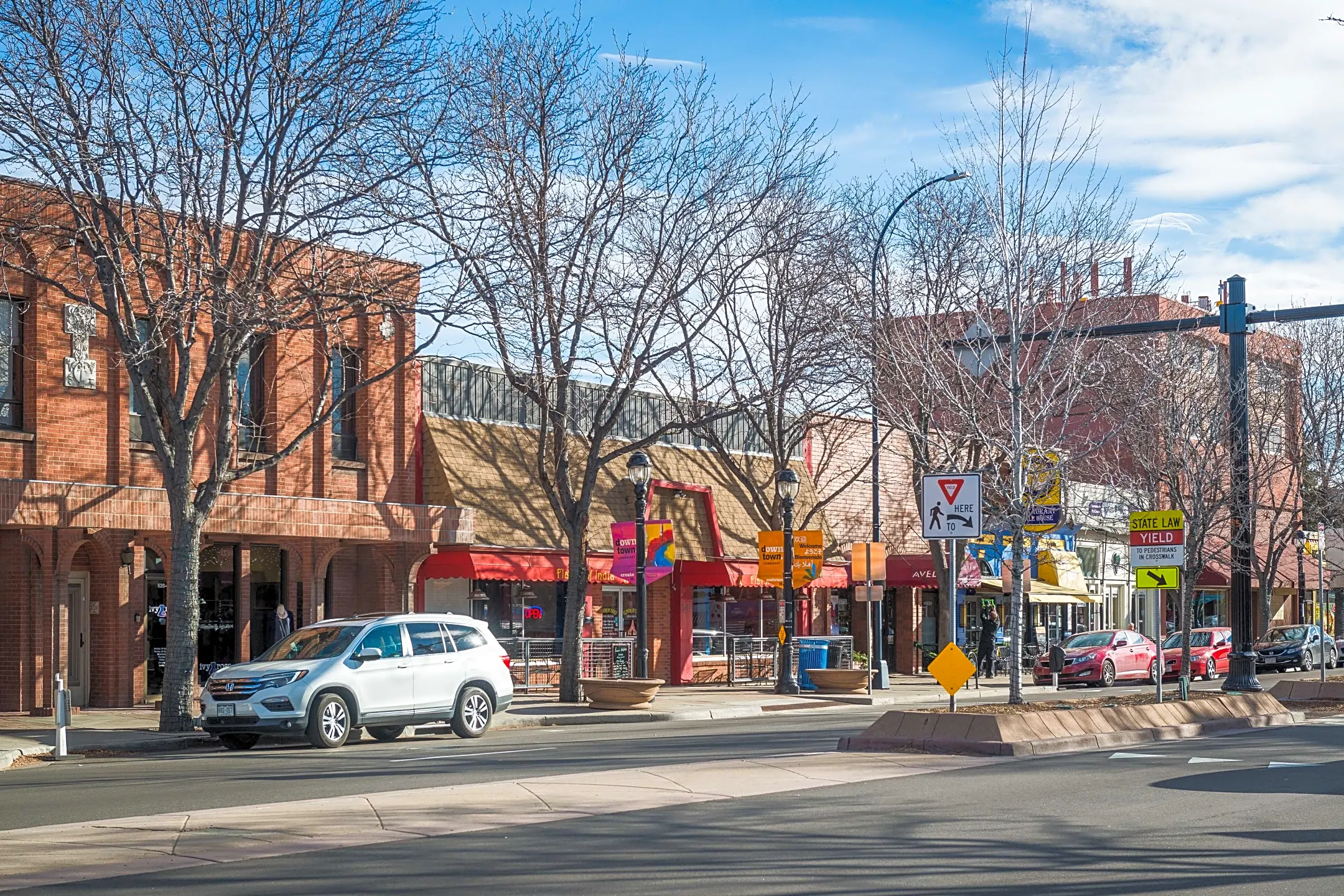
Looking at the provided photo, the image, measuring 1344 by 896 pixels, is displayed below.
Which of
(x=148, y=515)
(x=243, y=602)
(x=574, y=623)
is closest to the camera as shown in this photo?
(x=148, y=515)

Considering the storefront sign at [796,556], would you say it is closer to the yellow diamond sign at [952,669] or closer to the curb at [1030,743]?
the curb at [1030,743]

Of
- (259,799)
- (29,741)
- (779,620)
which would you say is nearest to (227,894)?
(259,799)

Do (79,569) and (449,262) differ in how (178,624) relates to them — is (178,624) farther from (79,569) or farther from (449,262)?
(449,262)

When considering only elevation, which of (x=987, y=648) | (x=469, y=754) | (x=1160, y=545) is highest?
(x=1160, y=545)

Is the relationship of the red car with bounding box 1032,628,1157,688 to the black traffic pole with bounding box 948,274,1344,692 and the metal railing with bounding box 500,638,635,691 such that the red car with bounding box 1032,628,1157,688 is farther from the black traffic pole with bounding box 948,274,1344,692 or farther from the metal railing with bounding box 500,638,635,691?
the metal railing with bounding box 500,638,635,691

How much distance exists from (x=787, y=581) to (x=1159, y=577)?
7597 millimetres

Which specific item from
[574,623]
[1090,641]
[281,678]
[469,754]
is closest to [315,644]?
[281,678]

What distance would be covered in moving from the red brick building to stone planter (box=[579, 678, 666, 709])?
4.29m

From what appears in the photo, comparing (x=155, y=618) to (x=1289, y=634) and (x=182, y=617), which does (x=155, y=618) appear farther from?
(x=1289, y=634)

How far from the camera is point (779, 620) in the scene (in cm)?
3819

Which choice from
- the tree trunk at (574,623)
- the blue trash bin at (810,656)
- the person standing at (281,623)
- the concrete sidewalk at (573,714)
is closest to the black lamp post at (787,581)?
the concrete sidewalk at (573,714)

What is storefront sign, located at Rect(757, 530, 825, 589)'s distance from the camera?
30797 mm

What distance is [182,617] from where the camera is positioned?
68.9 ft

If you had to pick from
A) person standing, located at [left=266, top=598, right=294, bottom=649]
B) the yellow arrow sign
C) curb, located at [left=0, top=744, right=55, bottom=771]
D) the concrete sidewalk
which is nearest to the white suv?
the concrete sidewalk
